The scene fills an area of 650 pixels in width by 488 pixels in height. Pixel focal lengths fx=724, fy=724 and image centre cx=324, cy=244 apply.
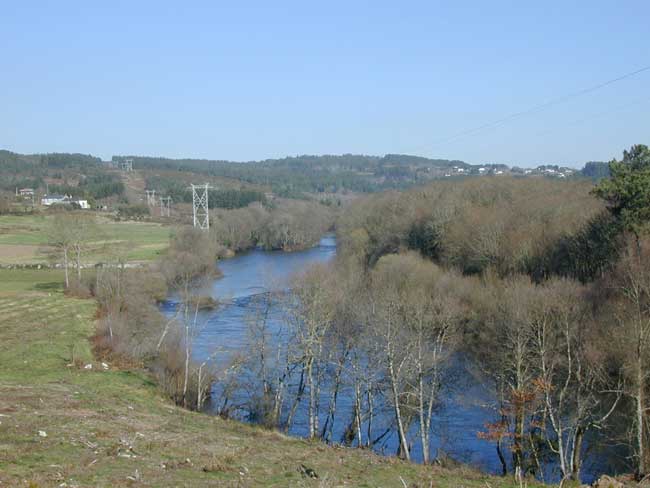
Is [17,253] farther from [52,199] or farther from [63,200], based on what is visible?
[52,199]

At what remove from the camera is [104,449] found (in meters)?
14.1

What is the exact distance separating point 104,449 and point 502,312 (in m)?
17.4

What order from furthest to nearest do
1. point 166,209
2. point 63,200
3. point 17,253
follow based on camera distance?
point 166,209
point 63,200
point 17,253

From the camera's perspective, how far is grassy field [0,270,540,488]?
12273mm

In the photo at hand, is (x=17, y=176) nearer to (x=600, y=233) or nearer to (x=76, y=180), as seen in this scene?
(x=76, y=180)

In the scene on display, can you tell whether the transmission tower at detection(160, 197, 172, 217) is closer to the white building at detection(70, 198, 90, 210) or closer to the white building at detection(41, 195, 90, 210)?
the white building at detection(41, 195, 90, 210)

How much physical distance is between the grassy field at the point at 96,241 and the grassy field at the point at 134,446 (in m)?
33.4

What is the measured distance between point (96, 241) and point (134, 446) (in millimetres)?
47255

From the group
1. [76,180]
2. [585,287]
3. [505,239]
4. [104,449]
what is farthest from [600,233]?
[76,180]

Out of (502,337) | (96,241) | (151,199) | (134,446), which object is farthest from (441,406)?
(151,199)

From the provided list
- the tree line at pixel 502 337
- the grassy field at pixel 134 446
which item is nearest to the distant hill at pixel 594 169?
the tree line at pixel 502 337

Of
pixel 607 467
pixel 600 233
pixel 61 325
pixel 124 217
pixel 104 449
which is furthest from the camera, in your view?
pixel 124 217

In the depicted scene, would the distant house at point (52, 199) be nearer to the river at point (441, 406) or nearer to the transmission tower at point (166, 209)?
the transmission tower at point (166, 209)

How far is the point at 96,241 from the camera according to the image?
195 ft
